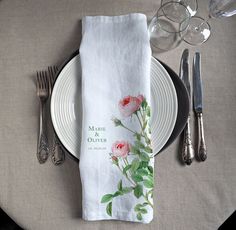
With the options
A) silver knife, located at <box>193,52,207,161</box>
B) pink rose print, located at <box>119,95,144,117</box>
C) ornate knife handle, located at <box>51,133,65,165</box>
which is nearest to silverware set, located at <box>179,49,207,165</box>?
silver knife, located at <box>193,52,207,161</box>

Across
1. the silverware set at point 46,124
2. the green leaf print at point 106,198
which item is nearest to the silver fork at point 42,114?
the silverware set at point 46,124

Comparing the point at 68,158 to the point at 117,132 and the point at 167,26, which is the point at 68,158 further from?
the point at 167,26

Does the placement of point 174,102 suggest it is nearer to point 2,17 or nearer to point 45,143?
point 45,143

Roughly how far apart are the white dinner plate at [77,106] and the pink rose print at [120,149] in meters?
0.05

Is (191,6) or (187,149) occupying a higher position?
(191,6)

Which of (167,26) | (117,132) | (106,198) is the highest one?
(167,26)

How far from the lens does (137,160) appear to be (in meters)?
0.53

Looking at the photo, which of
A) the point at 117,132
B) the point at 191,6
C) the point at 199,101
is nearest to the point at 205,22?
the point at 191,6

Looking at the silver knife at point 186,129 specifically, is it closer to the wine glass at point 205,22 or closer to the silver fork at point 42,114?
the wine glass at point 205,22

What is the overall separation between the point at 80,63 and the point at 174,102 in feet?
0.62

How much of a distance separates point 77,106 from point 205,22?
0.33 m

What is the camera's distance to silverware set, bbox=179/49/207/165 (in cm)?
57

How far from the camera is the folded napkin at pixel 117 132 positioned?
53 centimetres

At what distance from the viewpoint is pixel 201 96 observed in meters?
0.59
